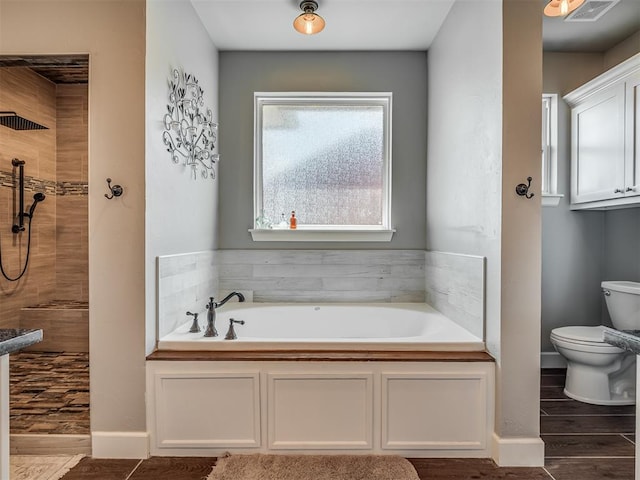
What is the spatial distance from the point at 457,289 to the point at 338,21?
1.92 metres

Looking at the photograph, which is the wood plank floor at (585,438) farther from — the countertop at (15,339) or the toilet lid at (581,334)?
the countertop at (15,339)

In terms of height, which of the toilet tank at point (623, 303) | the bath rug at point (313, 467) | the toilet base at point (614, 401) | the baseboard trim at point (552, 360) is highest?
the toilet tank at point (623, 303)

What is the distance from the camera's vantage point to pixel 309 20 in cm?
236

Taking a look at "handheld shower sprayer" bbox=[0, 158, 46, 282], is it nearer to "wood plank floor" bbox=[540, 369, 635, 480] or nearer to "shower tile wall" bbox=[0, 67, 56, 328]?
"shower tile wall" bbox=[0, 67, 56, 328]

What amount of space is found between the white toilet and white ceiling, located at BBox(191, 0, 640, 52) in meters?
1.79

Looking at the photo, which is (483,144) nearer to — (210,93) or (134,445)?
(210,93)

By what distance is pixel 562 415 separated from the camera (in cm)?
241

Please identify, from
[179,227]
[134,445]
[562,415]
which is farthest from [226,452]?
[562,415]

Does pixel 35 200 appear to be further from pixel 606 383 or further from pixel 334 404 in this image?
pixel 606 383

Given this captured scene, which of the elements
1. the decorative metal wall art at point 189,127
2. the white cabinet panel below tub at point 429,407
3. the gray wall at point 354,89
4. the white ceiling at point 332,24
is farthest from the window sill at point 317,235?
the white ceiling at point 332,24

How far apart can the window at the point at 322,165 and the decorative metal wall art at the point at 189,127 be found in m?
0.47

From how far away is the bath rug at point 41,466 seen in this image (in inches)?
71.1

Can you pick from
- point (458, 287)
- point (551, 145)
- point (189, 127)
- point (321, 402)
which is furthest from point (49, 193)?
point (551, 145)

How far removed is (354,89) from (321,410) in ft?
7.60
